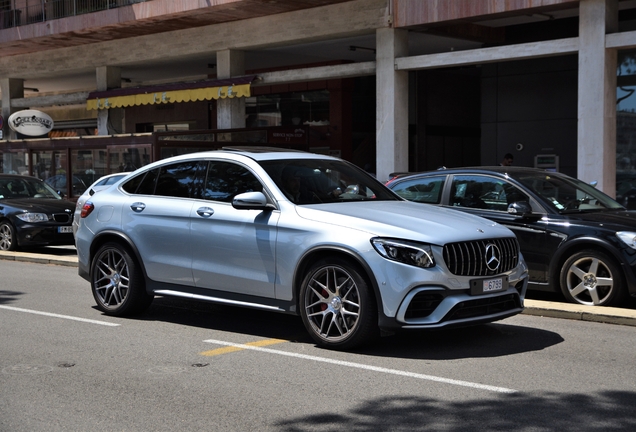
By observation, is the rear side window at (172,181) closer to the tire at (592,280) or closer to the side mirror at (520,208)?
the side mirror at (520,208)

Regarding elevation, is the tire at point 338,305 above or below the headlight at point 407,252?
below

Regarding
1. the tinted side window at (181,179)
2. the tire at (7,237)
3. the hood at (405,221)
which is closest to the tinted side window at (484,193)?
the hood at (405,221)

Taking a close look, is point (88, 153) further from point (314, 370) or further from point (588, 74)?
point (314, 370)

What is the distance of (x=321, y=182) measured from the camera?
8031 millimetres

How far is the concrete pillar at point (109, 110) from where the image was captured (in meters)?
29.1

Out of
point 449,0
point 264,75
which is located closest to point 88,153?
point 264,75

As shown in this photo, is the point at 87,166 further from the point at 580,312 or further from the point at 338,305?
the point at 338,305

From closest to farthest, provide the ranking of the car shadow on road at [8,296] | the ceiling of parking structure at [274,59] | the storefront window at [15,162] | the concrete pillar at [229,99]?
the car shadow on road at [8,296]
the concrete pillar at [229,99]
the ceiling of parking structure at [274,59]
the storefront window at [15,162]

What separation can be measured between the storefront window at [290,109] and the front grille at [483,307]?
22.2 m

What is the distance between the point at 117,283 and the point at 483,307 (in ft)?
13.0

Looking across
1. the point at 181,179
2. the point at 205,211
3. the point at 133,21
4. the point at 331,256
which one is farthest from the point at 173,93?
the point at 331,256

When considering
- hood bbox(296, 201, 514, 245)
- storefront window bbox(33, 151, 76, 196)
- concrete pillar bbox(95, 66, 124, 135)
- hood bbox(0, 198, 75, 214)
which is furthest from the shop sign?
hood bbox(296, 201, 514, 245)

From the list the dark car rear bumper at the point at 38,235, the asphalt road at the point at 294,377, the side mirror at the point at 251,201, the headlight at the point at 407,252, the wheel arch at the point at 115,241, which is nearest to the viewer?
the asphalt road at the point at 294,377

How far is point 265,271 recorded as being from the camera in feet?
24.7
